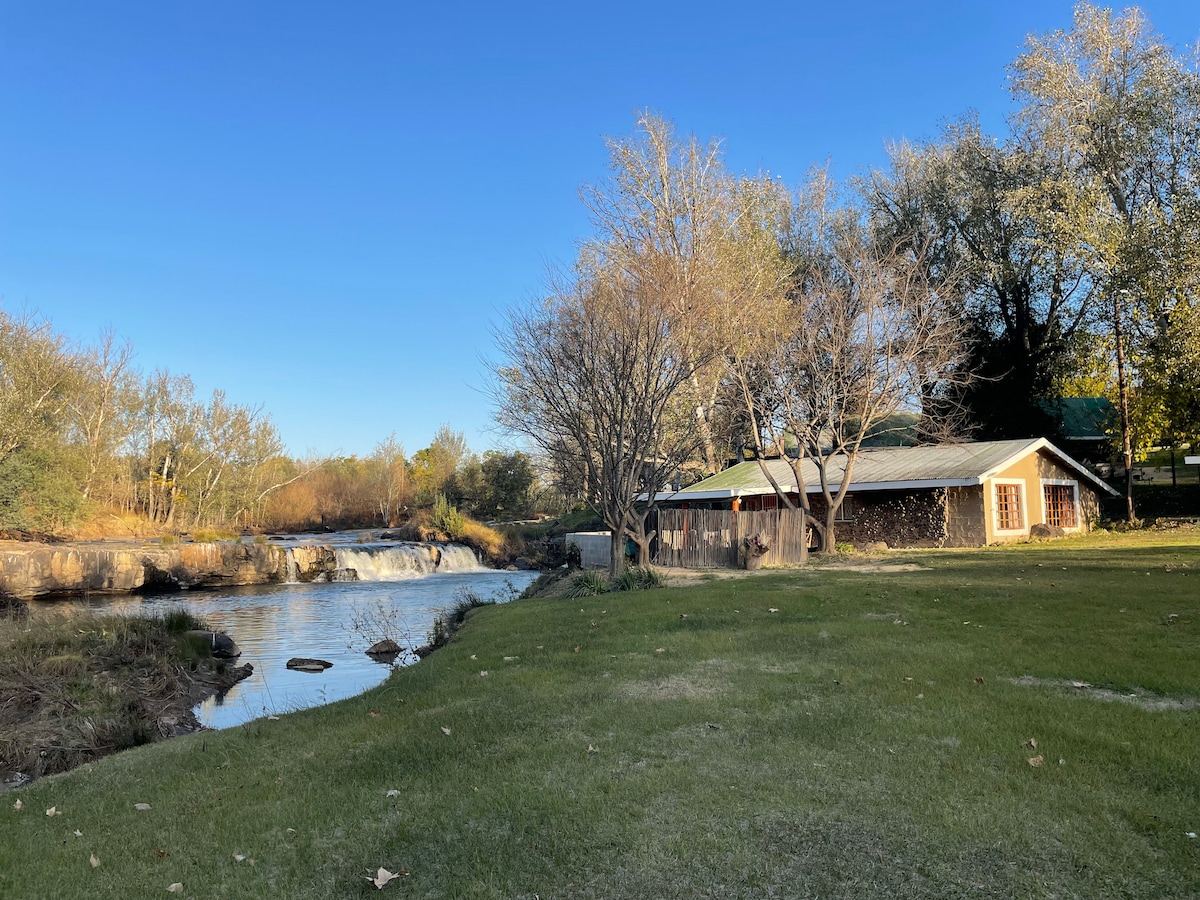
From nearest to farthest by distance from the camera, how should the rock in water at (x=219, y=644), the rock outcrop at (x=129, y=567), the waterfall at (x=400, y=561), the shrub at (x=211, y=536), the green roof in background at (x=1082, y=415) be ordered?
the rock in water at (x=219, y=644)
the rock outcrop at (x=129, y=567)
the waterfall at (x=400, y=561)
the shrub at (x=211, y=536)
the green roof in background at (x=1082, y=415)

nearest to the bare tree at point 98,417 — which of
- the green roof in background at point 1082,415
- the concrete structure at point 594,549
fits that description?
the concrete structure at point 594,549

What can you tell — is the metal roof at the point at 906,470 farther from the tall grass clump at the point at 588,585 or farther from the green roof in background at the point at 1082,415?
the tall grass clump at the point at 588,585

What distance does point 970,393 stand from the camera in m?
32.1

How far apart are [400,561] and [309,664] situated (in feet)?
62.1

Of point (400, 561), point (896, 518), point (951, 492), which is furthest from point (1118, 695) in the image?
point (400, 561)

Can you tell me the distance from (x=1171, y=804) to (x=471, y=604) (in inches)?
518

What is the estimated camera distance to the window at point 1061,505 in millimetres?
26453

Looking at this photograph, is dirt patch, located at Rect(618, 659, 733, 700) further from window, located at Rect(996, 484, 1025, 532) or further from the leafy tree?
the leafy tree

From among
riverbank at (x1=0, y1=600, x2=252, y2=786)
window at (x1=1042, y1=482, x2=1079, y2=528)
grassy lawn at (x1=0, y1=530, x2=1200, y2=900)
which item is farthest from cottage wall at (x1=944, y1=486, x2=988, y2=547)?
riverbank at (x1=0, y1=600, x2=252, y2=786)

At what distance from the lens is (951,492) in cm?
2467

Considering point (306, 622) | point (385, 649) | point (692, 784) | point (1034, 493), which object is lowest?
point (306, 622)

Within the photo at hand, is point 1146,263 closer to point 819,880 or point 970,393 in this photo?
point 970,393

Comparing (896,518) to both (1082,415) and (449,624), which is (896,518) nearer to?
(449,624)

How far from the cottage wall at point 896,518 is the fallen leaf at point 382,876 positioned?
23.5 metres
